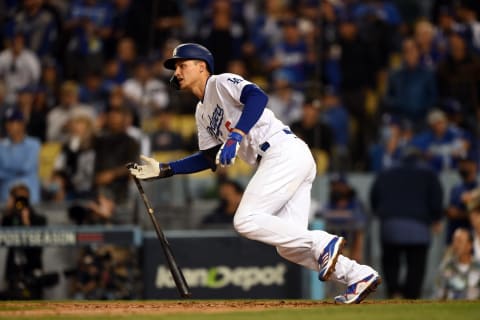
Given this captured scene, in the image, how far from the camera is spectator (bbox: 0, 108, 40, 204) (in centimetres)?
1155

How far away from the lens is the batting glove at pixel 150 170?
24.3 ft

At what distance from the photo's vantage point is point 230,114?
6.98 metres

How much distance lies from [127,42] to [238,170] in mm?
2884

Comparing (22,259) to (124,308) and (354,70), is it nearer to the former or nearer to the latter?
(124,308)

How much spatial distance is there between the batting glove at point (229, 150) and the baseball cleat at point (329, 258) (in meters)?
0.85

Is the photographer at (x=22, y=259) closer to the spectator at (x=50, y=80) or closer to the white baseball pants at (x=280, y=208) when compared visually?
the spectator at (x=50, y=80)

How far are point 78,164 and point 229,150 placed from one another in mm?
5552

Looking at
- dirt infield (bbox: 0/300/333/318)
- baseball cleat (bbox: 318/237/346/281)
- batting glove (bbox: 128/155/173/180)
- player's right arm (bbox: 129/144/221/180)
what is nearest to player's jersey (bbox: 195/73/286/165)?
player's right arm (bbox: 129/144/221/180)

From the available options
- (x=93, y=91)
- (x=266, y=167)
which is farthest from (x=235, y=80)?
(x=93, y=91)

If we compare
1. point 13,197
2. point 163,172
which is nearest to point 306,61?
point 13,197

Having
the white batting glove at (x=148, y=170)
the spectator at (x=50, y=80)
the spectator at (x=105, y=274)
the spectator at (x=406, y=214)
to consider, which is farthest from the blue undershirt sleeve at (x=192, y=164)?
the spectator at (x=50, y=80)

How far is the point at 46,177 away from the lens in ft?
41.0

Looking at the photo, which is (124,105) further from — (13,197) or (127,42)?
(13,197)

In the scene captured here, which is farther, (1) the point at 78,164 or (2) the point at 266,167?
(1) the point at 78,164
